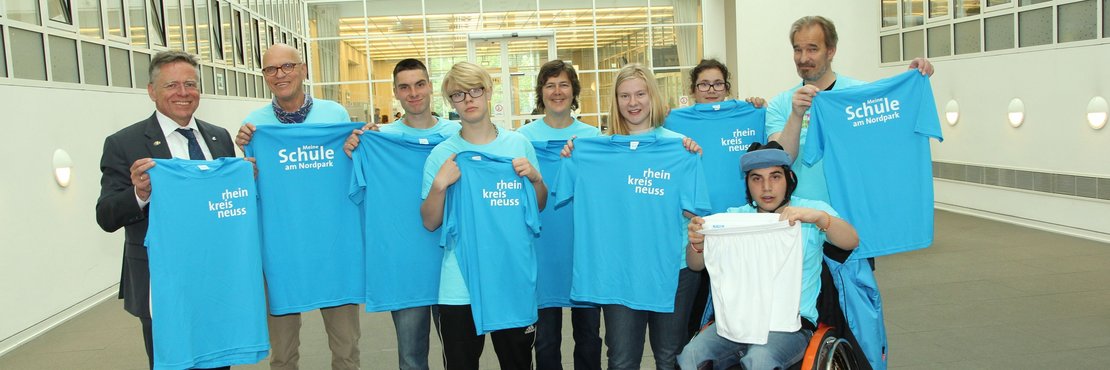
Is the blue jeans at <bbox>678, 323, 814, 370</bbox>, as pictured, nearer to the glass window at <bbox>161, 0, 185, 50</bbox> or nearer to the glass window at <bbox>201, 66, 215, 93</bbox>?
the glass window at <bbox>161, 0, 185, 50</bbox>

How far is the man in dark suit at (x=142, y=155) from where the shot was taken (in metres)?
3.21

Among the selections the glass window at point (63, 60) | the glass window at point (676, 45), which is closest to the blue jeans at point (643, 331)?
the glass window at point (63, 60)

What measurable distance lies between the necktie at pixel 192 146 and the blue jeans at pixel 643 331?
6.15 feet

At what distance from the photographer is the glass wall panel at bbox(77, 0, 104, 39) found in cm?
778

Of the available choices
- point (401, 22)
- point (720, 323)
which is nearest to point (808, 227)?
point (720, 323)

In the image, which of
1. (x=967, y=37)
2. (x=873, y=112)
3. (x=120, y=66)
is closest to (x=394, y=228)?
(x=873, y=112)

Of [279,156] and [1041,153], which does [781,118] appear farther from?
[1041,153]

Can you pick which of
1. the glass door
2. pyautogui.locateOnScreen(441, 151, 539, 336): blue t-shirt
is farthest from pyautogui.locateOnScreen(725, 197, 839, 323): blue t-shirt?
the glass door

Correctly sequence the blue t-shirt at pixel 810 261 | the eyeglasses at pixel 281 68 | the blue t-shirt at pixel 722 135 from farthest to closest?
the blue t-shirt at pixel 722 135 < the eyeglasses at pixel 281 68 < the blue t-shirt at pixel 810 261

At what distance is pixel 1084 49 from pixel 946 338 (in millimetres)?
4960

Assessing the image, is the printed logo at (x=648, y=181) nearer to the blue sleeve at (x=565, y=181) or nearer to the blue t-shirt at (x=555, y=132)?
the blue sleeve at (x=565, y=181)

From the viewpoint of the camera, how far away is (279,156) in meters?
3.82

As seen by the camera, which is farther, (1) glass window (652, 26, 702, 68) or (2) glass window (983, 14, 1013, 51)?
(1) glass window (652, 26, 702, 68)

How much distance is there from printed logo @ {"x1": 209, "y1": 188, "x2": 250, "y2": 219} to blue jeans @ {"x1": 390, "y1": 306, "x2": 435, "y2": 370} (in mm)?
838
